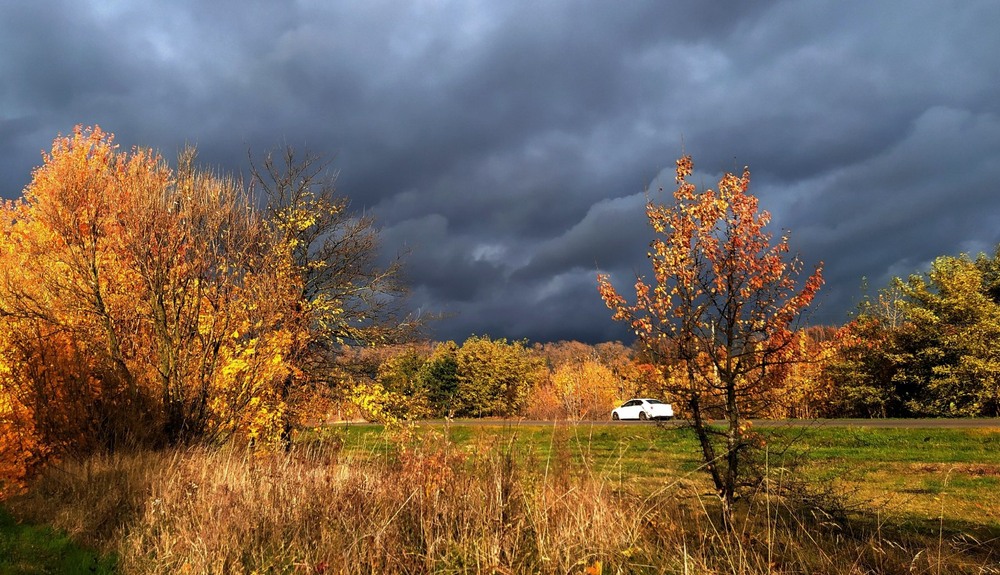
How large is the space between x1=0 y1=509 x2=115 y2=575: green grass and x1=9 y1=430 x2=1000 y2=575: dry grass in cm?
24

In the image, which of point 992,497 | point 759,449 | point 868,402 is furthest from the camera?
point 868,402

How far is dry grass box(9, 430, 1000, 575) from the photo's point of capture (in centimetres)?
468

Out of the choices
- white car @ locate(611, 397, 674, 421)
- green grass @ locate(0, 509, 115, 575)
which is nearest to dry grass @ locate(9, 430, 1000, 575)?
green grass @ locate(0, 509, 115, 575)

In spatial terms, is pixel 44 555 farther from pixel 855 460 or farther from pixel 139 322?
pixel 855 460

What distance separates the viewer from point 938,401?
2602 centimetres

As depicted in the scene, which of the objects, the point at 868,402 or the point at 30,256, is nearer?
the point at 30,256

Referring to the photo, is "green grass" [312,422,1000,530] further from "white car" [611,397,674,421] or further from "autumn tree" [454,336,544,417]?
"autumn tree" [454,336,544,417]

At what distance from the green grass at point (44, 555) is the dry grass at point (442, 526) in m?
0.24

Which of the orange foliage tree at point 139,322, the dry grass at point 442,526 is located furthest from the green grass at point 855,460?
the orange foliage tree at point 139,322

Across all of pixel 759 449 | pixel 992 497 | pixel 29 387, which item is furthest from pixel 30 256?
pixel 992 497

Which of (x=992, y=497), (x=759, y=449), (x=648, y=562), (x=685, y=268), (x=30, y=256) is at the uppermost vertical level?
(x=30, y=256)

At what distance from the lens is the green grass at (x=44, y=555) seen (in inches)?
241

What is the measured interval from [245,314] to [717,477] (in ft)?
31.6

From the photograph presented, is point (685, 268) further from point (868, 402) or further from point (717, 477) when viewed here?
point (868, 402)
